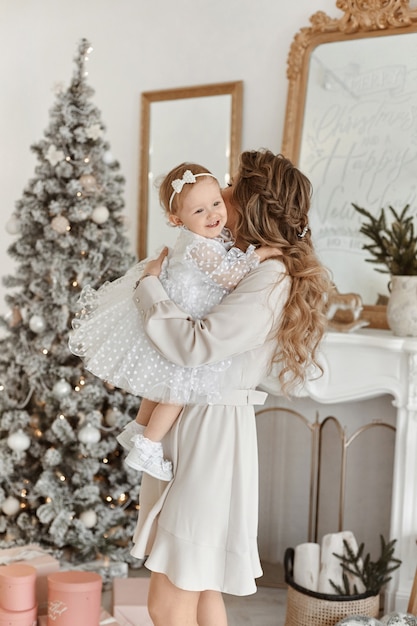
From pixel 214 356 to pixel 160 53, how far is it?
255 cm

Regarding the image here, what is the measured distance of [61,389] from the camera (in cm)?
322

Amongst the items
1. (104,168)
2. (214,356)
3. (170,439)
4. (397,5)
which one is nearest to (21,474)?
(104,168)

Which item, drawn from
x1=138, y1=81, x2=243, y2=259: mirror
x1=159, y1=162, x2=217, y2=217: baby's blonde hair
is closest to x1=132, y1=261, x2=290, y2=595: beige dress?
x1=159, y1=162, x2=217, y2=217: baby's blonde hair

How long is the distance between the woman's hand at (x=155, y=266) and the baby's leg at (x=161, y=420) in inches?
13.3

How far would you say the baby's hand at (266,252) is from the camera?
6.31 feet

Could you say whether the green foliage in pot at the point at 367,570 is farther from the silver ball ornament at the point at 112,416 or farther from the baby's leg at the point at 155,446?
the baby's leg at the point at 155,446

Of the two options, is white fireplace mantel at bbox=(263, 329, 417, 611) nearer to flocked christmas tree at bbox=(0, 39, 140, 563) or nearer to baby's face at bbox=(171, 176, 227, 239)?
flocked christmas tree at bbox=(0, 39, 140, 563)

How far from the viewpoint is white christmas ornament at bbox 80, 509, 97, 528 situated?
10.5ft

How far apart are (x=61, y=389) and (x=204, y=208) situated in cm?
Answer: 153

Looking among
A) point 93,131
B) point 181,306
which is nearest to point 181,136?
point 93,131

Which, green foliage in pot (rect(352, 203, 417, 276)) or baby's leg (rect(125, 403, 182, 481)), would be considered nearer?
baby's leg (rect(125, 403, 182, 481))

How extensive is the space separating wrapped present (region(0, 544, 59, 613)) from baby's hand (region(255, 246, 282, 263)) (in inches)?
61.9

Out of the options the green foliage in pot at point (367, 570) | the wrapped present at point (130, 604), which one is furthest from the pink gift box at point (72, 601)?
the green foliage in pot at point (367, 570)

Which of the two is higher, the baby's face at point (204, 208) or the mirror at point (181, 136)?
the mirror at point (181, 136)
